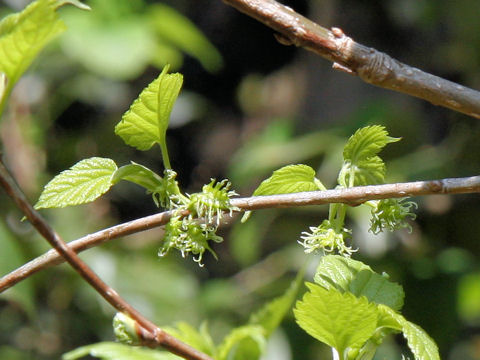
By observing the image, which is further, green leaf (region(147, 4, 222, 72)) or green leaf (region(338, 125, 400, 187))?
green leaf (region(147, 4, 222, 72))

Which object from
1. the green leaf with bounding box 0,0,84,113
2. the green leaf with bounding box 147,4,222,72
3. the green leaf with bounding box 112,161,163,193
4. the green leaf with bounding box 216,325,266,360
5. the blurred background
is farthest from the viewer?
the green leaf with bounding box 147,4,222,72

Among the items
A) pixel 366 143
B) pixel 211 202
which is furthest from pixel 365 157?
pixel 211 202

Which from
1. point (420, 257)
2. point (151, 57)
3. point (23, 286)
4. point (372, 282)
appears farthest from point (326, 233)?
point (151, 57)

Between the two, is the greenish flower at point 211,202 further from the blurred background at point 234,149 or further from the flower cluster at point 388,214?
the blurred background at point 234,149

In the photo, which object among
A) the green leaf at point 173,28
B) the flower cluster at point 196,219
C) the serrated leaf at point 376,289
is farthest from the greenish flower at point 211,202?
the green leaf at point 173,28

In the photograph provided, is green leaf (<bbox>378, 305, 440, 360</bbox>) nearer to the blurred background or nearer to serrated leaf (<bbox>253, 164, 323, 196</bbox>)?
serrated leaf (<bbox>253, 164, 323, 196</bbox>)

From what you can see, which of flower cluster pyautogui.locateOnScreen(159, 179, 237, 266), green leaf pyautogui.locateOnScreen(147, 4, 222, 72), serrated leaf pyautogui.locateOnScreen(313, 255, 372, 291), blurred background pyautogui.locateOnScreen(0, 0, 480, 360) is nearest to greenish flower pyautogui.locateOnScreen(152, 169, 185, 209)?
flower cluster pyautogui.locateOnScreen(159, 179, 237, 266)
